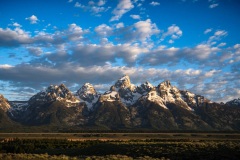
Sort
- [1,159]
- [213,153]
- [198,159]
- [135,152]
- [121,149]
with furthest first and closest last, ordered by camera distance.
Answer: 1. [121,149]
2. [135,152]
3. [213,153]
4. [198,159]
5. [1,159]

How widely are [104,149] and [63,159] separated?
102ft

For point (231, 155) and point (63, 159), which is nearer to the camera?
point (63, 159)

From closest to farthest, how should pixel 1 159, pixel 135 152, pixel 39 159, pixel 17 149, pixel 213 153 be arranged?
1. pixel 1 159
2. pixel 39 159
3. pixel 213 153
4. pixel 135 152
5. pixel 17 149

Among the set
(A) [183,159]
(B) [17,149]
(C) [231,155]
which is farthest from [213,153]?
(B) [17,149]

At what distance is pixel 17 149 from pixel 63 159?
4748cm

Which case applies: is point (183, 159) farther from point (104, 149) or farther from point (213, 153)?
point (104, 149)

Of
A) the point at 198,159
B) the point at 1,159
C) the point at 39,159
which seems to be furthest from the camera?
the point at 198,159

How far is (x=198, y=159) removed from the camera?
56406mm

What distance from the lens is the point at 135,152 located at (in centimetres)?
7031

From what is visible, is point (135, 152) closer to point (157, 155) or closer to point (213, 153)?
point (157, 155)

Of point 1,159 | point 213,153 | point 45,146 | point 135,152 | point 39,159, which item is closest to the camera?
point 1,159

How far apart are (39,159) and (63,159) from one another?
3.91m

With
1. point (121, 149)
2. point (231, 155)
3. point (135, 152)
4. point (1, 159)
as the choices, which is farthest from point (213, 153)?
point (1, 159)

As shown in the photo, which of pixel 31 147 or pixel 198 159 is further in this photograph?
pixel 31 147
